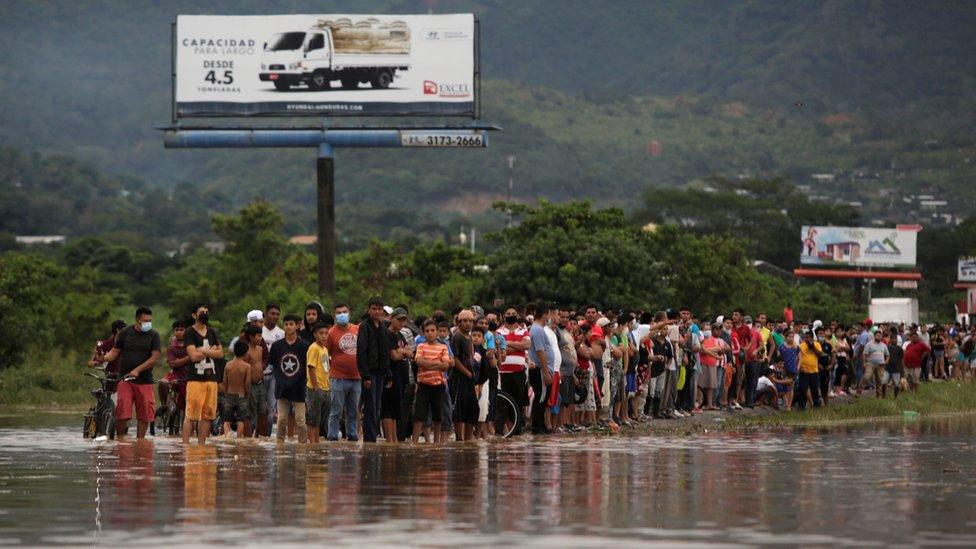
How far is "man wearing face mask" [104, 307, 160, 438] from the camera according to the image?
22.9 meters

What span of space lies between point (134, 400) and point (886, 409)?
17.1 meters

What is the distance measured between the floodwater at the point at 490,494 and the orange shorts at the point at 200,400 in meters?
0.40

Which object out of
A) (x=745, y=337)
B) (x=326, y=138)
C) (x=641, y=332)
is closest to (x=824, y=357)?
(x=745, y=337)

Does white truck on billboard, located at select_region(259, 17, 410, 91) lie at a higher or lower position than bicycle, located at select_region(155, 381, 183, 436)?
higher

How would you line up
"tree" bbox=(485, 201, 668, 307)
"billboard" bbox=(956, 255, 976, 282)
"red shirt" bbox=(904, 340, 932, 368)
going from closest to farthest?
"red shirt" bbox=(904, 340, 932, 368) → "tree" bbox=(485, 201, 668, 307) → "billboard" bbox=(956, 255, 976, 282)

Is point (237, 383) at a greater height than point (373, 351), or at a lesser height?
lesser

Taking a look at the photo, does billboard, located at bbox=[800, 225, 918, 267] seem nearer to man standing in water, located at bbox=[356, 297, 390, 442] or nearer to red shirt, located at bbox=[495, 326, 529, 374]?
red shirt, located at bbox=[495, 326, 529, 374]

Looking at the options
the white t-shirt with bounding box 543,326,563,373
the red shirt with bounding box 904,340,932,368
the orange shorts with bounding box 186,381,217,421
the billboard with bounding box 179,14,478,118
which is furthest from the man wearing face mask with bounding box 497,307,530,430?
the billboard with bounding box 179,14,478,118

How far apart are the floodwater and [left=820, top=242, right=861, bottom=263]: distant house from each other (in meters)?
96.9

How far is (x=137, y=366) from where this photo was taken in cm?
2292

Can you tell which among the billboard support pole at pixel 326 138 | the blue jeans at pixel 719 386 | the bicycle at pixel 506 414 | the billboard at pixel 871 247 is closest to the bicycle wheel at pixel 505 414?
the bicycle at pixel 506 414

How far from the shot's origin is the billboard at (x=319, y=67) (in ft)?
177

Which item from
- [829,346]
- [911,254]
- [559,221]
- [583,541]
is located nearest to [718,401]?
[829,346]

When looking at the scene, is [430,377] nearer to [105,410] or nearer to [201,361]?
[201,361]
